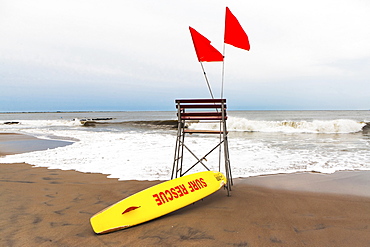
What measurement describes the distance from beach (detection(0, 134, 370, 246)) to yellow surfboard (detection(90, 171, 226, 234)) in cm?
9

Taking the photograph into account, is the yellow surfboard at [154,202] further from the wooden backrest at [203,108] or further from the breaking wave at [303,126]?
the breaking wave at [303,126]

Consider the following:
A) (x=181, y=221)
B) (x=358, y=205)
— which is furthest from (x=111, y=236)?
(x=358, y=205)

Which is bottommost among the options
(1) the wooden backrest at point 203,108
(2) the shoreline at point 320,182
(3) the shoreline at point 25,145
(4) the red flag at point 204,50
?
(3) the shoreline at point 25,145

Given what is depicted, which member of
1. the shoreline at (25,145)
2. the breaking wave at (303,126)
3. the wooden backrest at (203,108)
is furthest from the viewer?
the breaking wave at (303,126)

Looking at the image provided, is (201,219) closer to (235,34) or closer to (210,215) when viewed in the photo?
(210,215)

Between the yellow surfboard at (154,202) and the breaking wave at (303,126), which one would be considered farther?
the breaking wave at (303,126)

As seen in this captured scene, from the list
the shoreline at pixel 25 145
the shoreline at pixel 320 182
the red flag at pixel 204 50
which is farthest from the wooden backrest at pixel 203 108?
the shoreline at pixel 25 145

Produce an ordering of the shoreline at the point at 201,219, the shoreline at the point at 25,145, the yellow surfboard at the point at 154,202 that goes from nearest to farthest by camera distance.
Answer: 1. the shoreline at the point at 201,219
2. the yellow surfboard at the point at 154,202
3. the shoreline at the point at 25,145

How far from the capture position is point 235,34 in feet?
14.0

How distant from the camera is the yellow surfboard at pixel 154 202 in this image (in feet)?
9.09

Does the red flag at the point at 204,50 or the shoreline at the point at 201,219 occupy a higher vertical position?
the red flag at the point at 204,50

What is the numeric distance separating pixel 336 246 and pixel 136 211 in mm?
2051

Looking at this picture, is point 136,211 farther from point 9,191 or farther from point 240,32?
point 240,32

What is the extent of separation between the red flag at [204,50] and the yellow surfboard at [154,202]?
6.38 ft
